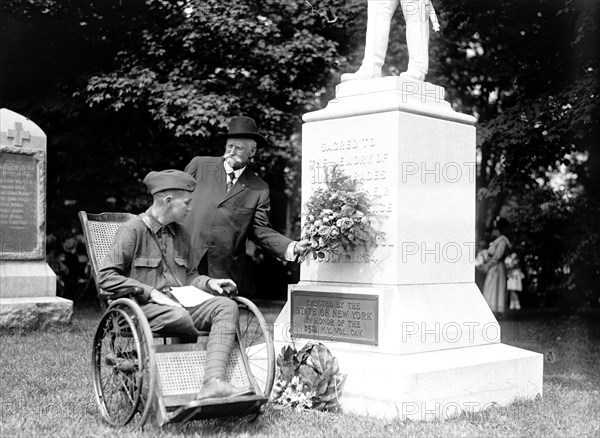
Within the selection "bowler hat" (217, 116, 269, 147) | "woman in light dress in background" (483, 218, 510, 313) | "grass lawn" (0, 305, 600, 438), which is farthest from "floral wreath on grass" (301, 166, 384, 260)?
"woman in light dress in background" (483, 218, 510, 313)

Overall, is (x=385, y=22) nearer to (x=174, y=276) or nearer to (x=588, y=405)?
(x=174, y=276)

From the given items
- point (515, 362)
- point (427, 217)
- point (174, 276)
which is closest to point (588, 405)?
point (515, 362)

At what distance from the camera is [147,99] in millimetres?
15242

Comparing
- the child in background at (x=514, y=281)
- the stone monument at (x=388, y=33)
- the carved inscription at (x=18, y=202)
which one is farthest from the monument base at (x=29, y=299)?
the child in background at (x=514, y=281)

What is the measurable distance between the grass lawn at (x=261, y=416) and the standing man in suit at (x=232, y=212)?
1375 mm

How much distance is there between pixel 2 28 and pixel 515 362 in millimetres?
13391

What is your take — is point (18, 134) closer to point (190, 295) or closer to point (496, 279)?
point (190, 295)

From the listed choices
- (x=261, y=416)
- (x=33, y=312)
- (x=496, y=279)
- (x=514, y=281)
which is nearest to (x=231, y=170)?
(x=261, y=416)

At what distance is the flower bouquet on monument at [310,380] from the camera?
5.76 m

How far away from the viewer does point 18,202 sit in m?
11.2

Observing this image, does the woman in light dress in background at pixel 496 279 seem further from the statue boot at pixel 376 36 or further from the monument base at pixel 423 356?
the statue boot at pixel 376 36

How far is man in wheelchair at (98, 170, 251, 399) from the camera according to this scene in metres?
5.09

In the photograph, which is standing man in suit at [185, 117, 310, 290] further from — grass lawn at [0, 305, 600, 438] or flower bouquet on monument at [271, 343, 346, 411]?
grass lawn at [0, 305, 600, 438]

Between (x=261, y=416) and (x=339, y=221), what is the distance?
150cm
